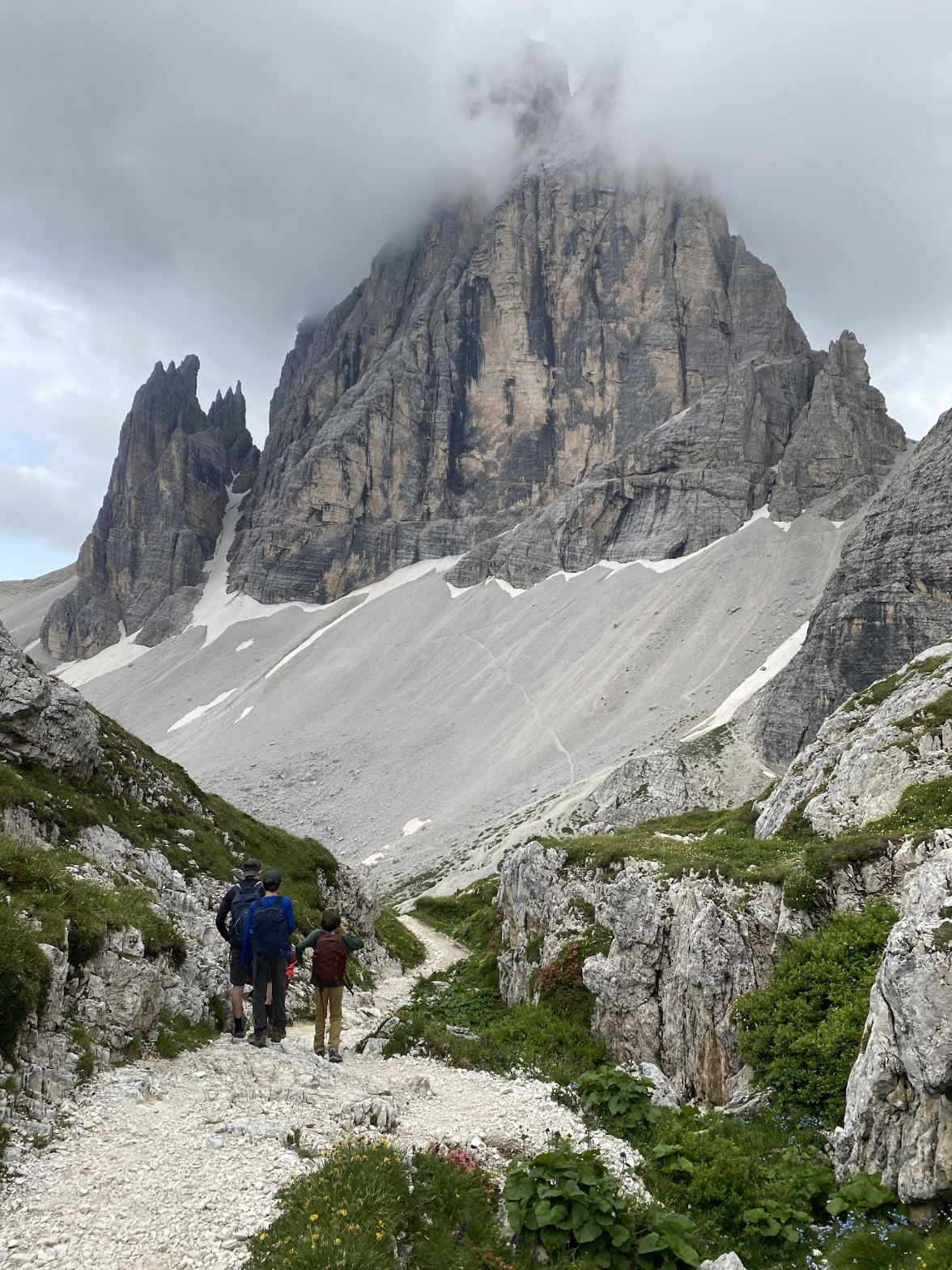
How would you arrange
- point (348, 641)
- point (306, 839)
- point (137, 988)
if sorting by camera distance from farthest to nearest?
point (348, 641)
point (306, 839)
point (137, 988)

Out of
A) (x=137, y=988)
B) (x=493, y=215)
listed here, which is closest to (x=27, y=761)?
(x=137, y=988)

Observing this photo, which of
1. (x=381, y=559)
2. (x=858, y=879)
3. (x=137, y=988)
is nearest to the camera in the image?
(x=137, y=988)

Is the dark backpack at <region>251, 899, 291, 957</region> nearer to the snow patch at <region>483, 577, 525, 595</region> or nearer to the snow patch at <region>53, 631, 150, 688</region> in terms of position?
the snow patch at <region>483, 577, 525, 595</region>

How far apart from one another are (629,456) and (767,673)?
6390cm

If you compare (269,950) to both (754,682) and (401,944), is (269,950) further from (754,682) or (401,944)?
(754,682)

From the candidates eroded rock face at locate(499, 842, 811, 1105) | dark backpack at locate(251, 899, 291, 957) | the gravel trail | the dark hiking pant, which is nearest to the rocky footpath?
the gravel trail

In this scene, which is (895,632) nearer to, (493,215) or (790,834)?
(790,834)

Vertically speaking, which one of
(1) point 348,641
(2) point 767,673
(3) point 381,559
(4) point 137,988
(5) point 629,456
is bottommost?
(4) point 137,988

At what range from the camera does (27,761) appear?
50.5 ft

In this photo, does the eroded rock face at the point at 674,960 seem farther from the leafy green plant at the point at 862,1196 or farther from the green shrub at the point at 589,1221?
the green shrub at the point at 589,1221

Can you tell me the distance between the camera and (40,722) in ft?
51.6

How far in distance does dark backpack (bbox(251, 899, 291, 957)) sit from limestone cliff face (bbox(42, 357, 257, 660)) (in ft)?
496

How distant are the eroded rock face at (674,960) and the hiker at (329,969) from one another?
4521 mm

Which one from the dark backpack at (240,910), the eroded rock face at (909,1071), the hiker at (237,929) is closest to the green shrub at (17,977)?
the hiker at (237,929)
